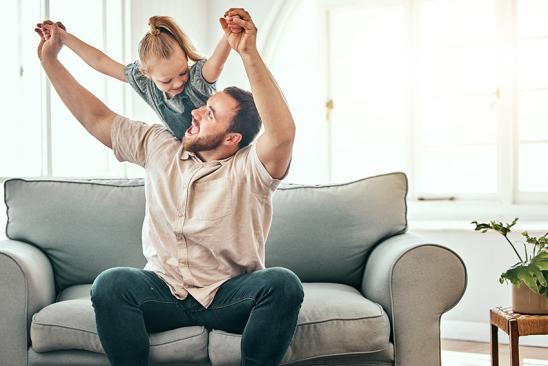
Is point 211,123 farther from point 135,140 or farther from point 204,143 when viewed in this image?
point 135,140

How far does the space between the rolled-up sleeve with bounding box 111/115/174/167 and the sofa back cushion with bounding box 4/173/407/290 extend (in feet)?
1.42

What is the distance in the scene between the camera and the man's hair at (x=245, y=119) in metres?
2.32

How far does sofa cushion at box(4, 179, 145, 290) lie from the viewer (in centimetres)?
273

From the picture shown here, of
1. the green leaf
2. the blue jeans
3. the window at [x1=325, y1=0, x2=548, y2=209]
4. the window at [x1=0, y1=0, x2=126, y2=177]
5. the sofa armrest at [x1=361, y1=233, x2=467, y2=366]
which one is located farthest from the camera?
the window at [x1=325, y1=0, x2=548, y2=209]

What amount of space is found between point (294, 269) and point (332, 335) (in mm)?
550

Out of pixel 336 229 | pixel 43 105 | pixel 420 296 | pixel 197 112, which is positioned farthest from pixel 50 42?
pixel 420 296

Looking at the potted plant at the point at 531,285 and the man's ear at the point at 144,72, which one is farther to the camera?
the potted plant at the point at 531,285

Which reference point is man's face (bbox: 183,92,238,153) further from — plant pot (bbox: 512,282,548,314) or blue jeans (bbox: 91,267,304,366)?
plant pot (bbox: 512,282,548,314)

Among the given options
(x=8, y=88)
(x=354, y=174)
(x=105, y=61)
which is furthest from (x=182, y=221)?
(x=354, y=174)

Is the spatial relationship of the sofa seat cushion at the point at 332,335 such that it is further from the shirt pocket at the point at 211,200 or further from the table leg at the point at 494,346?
the table leg at the point at 494,346

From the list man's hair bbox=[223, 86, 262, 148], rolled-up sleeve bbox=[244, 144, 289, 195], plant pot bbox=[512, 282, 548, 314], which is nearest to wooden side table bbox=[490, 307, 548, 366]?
plant pot bbox=[512, 282, 548, 314]

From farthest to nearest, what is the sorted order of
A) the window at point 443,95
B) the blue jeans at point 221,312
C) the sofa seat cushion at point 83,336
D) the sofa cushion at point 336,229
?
the window at point 443,95 → the sofa cushion at point 336,229 → the sofa seat cushion at point 83,336 → the blue jeans at point 221,312

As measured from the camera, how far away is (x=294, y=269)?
277cm

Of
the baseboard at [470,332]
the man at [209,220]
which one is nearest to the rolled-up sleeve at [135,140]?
the man at [209,220]
